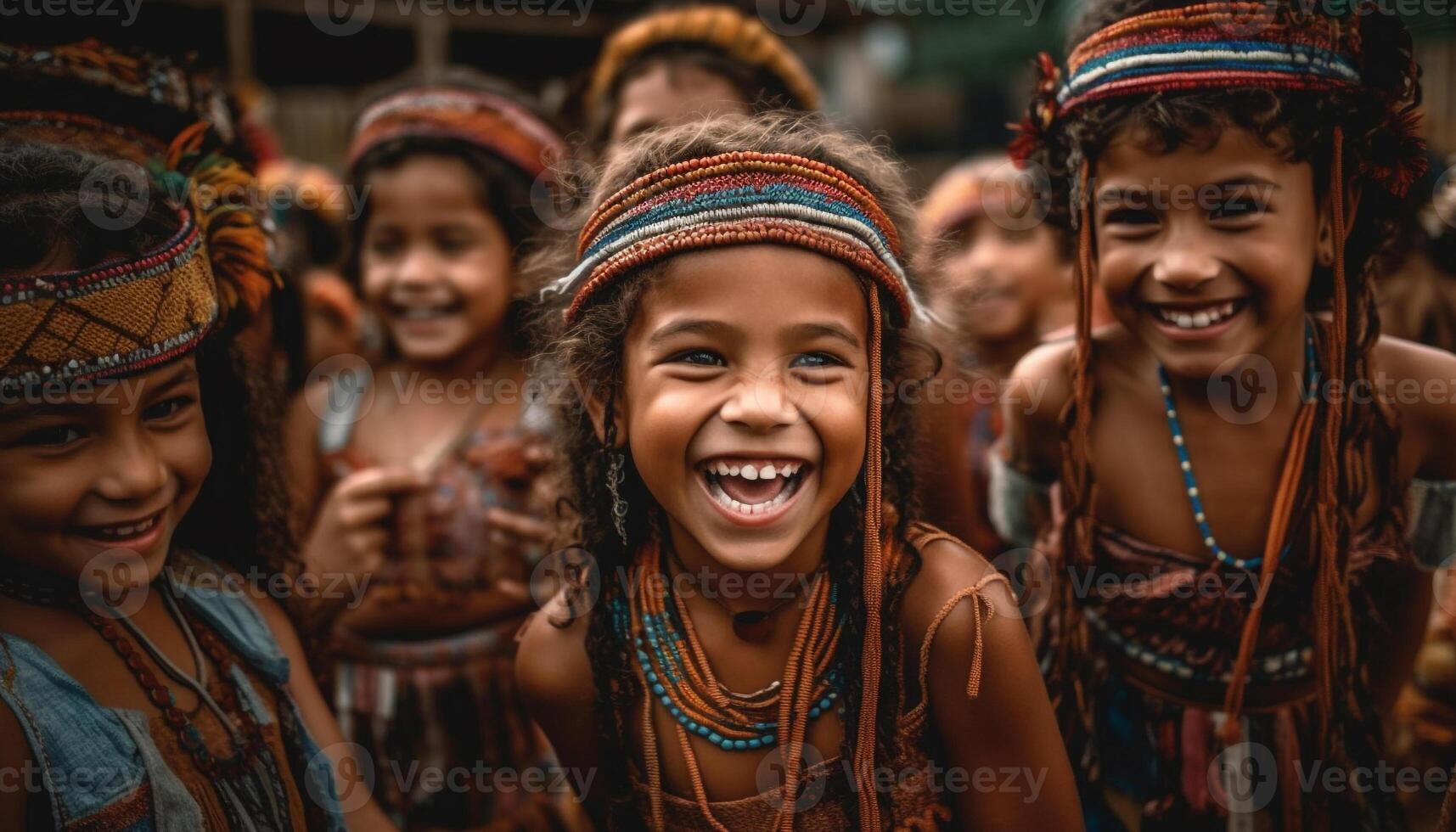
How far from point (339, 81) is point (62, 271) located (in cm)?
719

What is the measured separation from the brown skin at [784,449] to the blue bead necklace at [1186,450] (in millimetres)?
608

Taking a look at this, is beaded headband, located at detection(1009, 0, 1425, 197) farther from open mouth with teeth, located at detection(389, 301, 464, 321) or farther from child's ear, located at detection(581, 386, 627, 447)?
open mouth with teeth, located at detection(389, 301, 464, 321)

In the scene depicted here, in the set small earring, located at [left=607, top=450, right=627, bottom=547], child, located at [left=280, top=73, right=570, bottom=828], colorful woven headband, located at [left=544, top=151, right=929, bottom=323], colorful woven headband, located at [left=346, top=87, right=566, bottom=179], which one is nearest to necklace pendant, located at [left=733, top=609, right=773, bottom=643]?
small earring, located at [left=607, top=450, right=627, bottom=547]

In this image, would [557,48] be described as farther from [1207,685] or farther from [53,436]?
[1207,685]

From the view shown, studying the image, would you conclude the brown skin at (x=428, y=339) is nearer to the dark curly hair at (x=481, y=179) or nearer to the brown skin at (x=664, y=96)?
the dark curly hair at (x=481, y=179)

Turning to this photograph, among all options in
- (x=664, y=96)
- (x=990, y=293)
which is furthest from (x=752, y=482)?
(x=990, y=293)

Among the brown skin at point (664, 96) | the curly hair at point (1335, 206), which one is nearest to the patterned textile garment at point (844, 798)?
the curly hair at point (1335, 206)

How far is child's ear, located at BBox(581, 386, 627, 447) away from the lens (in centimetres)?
184

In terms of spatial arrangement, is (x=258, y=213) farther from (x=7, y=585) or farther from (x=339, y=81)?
(x=339, y=81)

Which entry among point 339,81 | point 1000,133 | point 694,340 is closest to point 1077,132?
point 694,340

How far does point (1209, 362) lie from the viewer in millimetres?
1969

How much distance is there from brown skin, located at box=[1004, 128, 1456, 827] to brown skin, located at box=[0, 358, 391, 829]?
1.74 meters

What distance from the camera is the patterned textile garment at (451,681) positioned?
8.83ft

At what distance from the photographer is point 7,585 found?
1.58 metres
